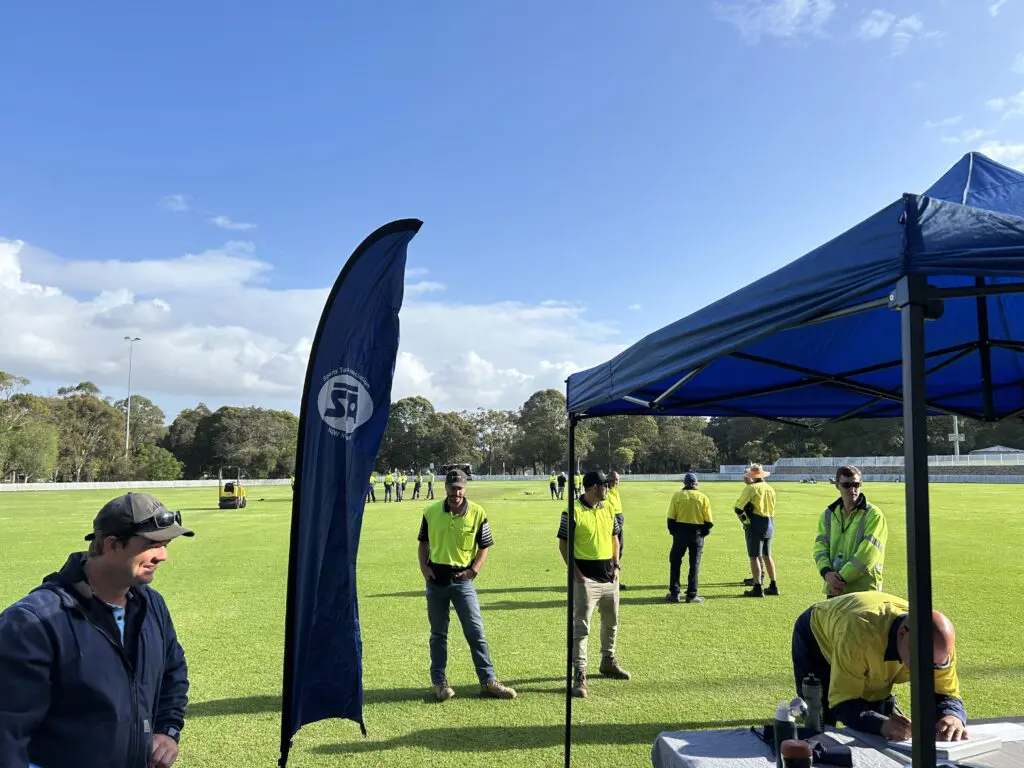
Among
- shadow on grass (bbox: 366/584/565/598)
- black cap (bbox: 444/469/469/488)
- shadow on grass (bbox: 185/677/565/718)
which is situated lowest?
shadow on grass (bbox: 366/584/565/598)

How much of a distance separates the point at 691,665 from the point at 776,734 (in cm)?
391

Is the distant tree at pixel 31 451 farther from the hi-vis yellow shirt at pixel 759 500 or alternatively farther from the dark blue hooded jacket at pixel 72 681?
the dark blue hooded jacket at pixel 72 681

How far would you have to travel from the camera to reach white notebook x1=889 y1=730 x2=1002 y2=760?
115 inches

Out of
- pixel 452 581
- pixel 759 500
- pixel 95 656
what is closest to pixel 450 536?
pixel 452 581

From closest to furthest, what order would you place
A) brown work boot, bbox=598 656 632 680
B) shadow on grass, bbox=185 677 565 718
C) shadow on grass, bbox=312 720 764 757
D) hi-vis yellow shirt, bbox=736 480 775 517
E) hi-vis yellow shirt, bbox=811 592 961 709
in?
hi-vis yellow shirt, bbox=811 592 961 709 → shadow on grass, bbox=312 720 764 757 → shadow on grass, bbox=185 677 565 718 → brown work boot, bbox=598 656 632 680 → hi-vis yellow shirt, bbox=736 480 775 517

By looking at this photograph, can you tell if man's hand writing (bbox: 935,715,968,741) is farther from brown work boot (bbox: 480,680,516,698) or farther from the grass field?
brown work boot (bbox: 480,680,516,698)

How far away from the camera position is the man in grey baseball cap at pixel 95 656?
2.02 m

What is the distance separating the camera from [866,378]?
16.6ft

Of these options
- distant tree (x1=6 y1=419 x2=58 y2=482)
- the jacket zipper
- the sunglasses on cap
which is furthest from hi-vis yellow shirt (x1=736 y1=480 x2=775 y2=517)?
distant tree (x1=6 y1=419 x2=58 y2=482)

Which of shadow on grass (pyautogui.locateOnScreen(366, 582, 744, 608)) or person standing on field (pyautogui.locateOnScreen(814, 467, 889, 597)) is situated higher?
person standing on field (pyautogui.locateOnScreen(814, 467, 889, 597))

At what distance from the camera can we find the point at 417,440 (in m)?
91.8

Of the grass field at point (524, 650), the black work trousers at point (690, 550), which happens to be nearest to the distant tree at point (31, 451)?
the grass field at point (524, 650)

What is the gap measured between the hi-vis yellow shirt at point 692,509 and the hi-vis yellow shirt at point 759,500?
23.6 inches

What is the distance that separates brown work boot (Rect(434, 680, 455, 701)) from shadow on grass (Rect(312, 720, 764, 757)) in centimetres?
60
